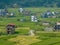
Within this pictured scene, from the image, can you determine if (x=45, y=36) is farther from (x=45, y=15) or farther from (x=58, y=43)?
(x=45, y=15)

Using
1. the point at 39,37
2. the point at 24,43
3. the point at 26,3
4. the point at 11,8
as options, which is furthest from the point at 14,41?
the point at 26,3

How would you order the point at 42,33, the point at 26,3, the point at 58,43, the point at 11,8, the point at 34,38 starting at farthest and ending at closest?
1. the point at 26,3
2. the point at 11,8
3. the point at 42,33
4. the point at 34,38
5. the point at 58,43

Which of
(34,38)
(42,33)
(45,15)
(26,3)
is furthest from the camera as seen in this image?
(26,3)

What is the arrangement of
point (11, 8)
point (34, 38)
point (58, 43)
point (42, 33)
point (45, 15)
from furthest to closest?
1. point (11, 8)
2. point (45, 15)
3. point (42, 33)
4. point (34, 38)
5. point (58, 43)

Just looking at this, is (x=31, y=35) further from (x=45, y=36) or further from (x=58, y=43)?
(x=58, y=43)

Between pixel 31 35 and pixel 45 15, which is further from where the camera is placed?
pixel 45 15

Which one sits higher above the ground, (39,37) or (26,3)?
(26,3)

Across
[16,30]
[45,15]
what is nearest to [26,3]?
[45,15]

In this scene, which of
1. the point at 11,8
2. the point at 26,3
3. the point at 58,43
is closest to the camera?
the point at 58,43

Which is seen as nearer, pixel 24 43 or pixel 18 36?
pixel 24 43
